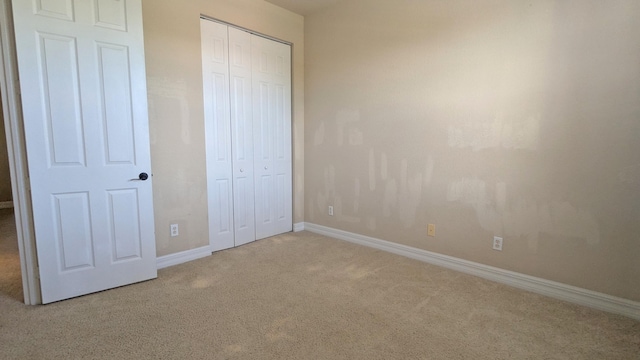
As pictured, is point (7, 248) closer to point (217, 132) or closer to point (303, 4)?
point (217, 132)

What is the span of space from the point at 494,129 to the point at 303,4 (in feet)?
8.54

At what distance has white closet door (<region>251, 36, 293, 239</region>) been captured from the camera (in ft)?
12.2

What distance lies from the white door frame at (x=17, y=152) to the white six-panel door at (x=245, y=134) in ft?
4.70

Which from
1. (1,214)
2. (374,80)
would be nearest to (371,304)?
(374,80)

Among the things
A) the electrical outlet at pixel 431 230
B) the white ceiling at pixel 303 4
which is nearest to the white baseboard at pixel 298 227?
the electrical outlet at pixel 431 230

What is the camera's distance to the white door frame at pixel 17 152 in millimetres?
2049

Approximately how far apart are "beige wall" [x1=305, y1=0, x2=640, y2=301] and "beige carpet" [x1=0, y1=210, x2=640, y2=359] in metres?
0.48

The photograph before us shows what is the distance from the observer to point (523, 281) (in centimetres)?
259

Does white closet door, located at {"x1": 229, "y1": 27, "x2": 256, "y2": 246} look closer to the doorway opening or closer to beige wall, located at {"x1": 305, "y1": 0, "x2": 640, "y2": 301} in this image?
beige wall, located at {"x1": 305, "y1": 0, "x2": 640, "y2": 301}

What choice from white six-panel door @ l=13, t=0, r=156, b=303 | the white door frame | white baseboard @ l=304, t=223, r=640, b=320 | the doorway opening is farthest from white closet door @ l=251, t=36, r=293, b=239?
the doorway opening

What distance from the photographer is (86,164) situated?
233 centimetres

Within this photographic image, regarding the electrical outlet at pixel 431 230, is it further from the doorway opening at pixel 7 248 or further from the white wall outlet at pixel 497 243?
the doorway opening at pixel 7 248

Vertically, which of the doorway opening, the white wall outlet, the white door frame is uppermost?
the white door frame

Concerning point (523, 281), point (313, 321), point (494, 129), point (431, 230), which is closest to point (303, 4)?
point (494, 129)
